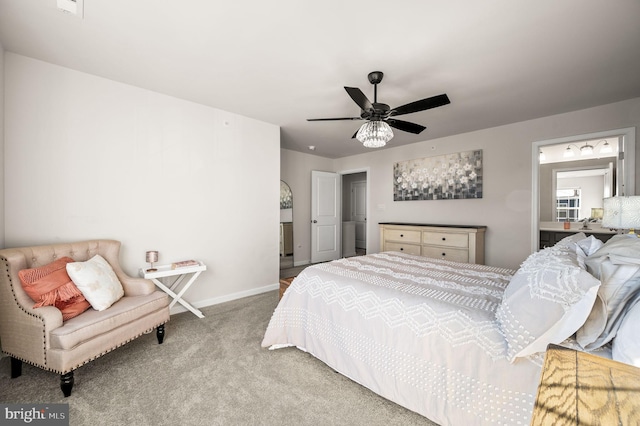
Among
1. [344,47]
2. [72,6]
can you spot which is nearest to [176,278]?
[72,6]

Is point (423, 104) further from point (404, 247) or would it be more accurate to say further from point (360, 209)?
point (360, 209)

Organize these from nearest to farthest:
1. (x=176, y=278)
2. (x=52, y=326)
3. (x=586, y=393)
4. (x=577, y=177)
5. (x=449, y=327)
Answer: (x=586, y=393)
(x=449, y=327)
(x=52, y=326)
(x=176, y=278)
(x=577, y=177)

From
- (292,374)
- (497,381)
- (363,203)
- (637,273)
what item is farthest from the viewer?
(363,203)

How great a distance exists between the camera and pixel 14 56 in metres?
2.30

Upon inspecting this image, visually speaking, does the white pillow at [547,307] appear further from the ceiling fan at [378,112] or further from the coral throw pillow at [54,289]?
the coral throw pillow at [54,289]

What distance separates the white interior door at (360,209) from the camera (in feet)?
25.5

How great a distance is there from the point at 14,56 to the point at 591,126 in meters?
6.07

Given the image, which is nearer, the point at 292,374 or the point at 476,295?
the point at 476,295

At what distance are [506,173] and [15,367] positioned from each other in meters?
5.62

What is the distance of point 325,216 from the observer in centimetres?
615

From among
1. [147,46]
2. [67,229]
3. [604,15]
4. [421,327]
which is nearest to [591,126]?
[604,15]

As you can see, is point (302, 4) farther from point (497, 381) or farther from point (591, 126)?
point (591, 126)

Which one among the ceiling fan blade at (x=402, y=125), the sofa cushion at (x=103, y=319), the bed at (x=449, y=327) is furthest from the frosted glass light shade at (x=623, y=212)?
the sofa cushion at (x=103, y=319)

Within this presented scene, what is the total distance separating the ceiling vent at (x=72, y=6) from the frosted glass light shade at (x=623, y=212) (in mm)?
3908
